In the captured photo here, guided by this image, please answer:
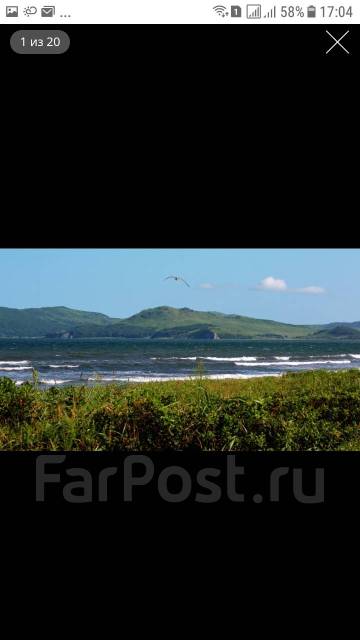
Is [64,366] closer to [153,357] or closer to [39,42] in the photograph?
[153,357]

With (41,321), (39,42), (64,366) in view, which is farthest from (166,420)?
(41,321)

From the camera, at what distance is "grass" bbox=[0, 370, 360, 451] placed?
4211 millimetres

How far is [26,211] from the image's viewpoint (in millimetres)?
2277

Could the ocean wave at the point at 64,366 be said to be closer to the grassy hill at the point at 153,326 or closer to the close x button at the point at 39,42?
the grassy hill at the point at 153,326

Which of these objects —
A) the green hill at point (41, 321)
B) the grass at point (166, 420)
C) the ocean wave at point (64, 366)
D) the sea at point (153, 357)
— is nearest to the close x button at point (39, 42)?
the grass at point (166, 420)

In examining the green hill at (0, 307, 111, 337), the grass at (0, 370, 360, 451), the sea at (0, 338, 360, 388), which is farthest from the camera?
the green hill at (0, 307, 111, 337)

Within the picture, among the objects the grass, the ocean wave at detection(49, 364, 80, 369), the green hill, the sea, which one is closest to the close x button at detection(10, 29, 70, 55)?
the grass

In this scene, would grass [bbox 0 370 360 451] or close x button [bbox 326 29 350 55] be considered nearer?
close x button [bbox 326 29 350 55]

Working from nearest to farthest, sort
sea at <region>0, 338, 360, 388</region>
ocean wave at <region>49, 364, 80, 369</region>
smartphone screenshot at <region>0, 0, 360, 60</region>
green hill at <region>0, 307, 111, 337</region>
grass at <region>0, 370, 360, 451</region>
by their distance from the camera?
1. smartphone screenshot at <region>0, 0, 360, 60</region>
2. grass at <region>0, 370, 360, 451</region>
3. sea at <region>0, 338, 360, 388</region>
4. ocean wave at <region>49, 364, 80, 369</region>
5. green hill at <region>0, 307, 111, 337</region>

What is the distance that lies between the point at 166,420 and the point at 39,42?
2.77 metres

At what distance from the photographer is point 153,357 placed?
36.8 metres

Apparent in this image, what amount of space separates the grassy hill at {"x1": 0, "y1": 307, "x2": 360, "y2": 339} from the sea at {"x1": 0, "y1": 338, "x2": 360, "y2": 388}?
206 centimetres
